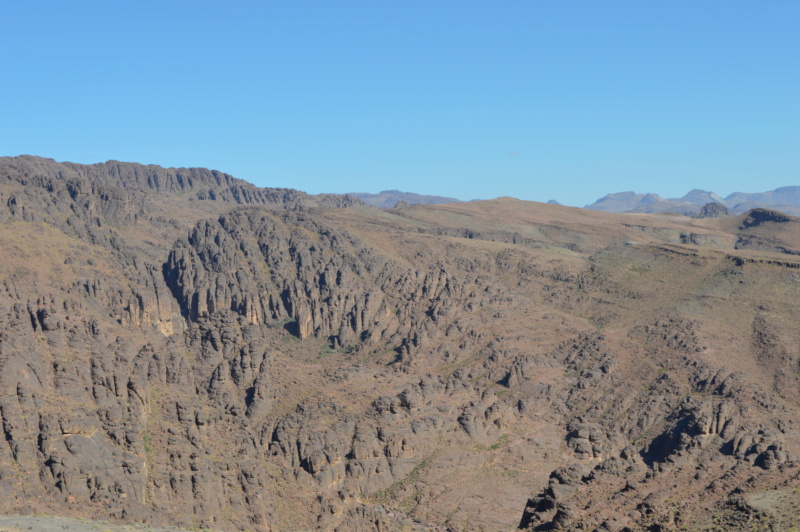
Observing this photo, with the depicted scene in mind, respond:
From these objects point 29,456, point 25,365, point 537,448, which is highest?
point 25,365

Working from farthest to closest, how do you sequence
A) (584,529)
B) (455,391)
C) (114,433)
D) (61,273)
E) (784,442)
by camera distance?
(61,273)
(455,391)
(784,442)
(114,433)
(584,529)

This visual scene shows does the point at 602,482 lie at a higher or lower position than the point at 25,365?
lower

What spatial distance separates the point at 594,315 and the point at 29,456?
127 meters

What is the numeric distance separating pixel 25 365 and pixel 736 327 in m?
128

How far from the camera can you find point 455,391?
141 meters

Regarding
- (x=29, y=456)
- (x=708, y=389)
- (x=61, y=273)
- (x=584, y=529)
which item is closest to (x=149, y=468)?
(x=29, y=456)

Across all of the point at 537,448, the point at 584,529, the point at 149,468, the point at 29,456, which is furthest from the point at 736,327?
the point at 29,456

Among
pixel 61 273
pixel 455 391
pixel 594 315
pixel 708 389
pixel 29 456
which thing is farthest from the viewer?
pixel 594 315

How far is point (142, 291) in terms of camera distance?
18150cm

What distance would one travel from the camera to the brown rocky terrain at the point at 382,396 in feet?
300

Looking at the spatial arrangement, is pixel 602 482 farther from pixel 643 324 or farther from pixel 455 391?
pixel 643 324

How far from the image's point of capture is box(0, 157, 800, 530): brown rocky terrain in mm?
91562

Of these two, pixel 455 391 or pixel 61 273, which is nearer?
pixel 455 391

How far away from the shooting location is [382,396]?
129875 mm
